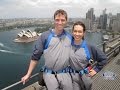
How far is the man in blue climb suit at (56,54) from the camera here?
5.70 feet

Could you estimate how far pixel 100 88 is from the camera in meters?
3.25

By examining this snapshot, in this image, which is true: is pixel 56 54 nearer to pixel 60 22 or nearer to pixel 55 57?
pixel 55 57

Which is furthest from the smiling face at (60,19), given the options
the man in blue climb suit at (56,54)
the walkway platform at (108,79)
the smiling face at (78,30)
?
the walkway platform at (108,79)

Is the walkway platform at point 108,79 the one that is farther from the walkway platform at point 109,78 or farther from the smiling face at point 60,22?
the smiling face at point 60,22

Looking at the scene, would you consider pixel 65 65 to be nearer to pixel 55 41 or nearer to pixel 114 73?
pixel 55 41

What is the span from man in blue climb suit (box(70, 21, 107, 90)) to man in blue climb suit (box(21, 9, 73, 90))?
0.23 feet

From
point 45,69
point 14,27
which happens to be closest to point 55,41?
point 45,69

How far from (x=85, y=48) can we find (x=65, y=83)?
1.15 ft

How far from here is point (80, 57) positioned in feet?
6.04

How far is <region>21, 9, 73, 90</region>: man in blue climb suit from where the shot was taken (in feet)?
5.70

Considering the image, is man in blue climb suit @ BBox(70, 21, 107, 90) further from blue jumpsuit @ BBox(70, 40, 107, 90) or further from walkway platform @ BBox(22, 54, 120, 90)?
walkway platform @ BBox(22, 54, 120, 90)

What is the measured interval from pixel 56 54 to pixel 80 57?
222 millimetres

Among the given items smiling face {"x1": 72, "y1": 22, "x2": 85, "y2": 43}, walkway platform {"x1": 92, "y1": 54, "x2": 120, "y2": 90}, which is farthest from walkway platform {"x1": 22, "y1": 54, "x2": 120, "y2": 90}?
smiling face {"x1": 72, "y1": 22, "x2": 85, "y2": 43}

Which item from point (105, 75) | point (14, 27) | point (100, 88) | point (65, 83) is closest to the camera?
point (65, 83)
